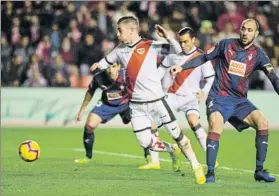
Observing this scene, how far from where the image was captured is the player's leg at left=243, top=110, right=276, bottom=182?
11828 millimetres

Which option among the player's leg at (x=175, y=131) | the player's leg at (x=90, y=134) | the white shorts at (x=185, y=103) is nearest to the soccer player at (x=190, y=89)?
the white shorts at (x=185, y=103)

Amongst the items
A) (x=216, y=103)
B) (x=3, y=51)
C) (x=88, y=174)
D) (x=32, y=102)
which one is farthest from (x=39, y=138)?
(x=216, y=103)

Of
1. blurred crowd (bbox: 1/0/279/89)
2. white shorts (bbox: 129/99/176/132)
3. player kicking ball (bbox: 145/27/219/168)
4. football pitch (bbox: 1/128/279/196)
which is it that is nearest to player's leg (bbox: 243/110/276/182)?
football pitch (bbox: 1/128/279/196)

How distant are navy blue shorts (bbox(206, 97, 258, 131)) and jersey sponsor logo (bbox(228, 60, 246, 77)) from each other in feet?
1.09

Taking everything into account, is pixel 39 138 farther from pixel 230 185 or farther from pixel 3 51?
pixel 230 185

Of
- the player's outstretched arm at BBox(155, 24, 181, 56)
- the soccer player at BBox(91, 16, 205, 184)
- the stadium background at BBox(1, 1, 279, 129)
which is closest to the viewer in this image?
the player's outstretched arm at BBox(155, 24, 181, 56)

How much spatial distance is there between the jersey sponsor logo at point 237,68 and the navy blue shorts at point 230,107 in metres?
0.33

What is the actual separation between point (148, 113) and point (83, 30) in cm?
1262

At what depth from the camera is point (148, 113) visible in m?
12.2

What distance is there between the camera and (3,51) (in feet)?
79.9

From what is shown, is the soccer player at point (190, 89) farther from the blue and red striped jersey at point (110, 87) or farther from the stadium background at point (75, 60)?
the stadium background at point (75, 60)

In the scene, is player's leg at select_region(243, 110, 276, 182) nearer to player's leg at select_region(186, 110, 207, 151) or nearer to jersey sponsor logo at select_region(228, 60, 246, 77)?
jersey sponsor logo at select_region(228, 60, 246, 77)

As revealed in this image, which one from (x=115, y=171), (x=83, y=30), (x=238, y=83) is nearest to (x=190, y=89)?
(x=115, y=171)

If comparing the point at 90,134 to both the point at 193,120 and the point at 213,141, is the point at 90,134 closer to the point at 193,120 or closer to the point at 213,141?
the point at 193,120
